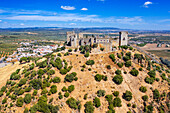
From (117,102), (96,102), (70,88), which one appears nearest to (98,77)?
(96,102)

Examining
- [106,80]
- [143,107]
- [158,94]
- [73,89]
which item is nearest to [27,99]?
[73,89]

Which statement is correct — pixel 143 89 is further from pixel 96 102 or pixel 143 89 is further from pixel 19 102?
pixel 19 102

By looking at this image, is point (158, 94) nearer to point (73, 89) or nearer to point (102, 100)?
point (102, 100)

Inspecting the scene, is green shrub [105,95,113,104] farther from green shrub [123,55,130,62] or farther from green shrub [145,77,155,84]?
green shrub [123,55,130,62]

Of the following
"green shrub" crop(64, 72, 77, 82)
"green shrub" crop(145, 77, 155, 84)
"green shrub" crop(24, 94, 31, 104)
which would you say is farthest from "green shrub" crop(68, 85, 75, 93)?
"green shrub" crop(145, 77, 155, 84)

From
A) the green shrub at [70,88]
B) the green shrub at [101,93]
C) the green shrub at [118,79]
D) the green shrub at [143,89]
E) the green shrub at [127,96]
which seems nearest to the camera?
the green shrub at [101,93]

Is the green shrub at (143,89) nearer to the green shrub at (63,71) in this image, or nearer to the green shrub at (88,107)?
the green shrub at (88,107)

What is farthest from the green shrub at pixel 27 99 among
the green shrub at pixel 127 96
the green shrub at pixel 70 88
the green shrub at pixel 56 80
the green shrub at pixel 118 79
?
the green shrub at pixel 127 96

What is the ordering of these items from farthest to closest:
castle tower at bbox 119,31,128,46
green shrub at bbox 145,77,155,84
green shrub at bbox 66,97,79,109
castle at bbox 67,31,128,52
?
castle tower at bbox 119,31,128,46 < castle at bbox 67,31,128,52 < green shrub at bbox 145,77,155,84 < green shrub at bbox 66,97,79,109
